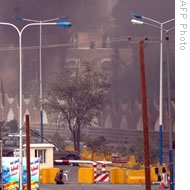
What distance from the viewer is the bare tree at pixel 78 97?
204 ft

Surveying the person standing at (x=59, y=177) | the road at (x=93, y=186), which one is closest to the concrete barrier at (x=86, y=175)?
the road at (x=93, y=186)

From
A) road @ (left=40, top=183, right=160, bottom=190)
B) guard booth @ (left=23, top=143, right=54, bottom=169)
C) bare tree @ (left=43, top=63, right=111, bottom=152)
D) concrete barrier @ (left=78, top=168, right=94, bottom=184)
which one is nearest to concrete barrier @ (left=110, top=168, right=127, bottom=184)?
concrete barrier @ (left=78, top=168, right=94, bottom=184)

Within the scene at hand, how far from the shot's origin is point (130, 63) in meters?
66.9

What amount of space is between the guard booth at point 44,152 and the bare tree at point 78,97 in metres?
17.2

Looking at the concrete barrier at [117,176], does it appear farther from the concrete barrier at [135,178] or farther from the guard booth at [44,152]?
the guard booth at [44,152]

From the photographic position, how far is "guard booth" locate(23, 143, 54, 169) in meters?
43.2

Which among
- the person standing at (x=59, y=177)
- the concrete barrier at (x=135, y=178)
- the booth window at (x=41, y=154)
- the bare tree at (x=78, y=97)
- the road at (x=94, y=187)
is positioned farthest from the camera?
the bare tree at (x=78, y=97)

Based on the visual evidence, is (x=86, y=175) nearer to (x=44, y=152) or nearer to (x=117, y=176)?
(x=117, y=176)

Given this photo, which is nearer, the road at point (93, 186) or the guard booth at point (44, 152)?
the road at point (93, 186)

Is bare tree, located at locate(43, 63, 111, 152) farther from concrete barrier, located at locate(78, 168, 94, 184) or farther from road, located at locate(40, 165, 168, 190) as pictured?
road, located at locate(40, 165, 168, 190)
